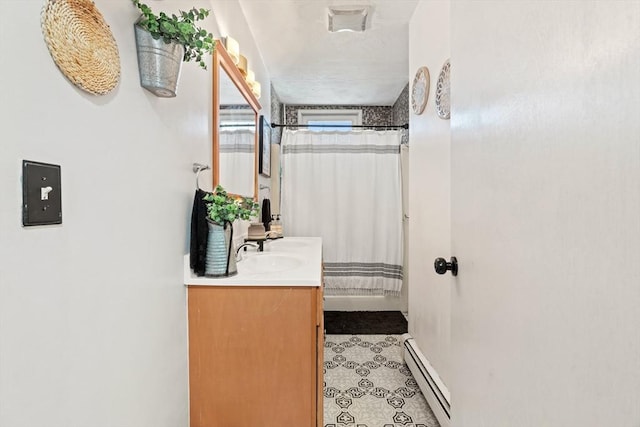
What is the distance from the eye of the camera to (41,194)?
0.60 meters

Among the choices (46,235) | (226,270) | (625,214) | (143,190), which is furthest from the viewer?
(226,270)

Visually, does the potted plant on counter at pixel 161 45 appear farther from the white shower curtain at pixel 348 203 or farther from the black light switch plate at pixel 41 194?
the white shower curtain at pixel 348 203

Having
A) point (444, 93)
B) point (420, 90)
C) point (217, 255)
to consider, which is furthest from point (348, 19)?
point (217, 255)

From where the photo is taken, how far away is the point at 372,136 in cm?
A: 338

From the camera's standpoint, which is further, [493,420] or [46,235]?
[493,420]

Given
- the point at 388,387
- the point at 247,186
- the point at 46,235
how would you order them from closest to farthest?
the point at 46,235 < the point at 388,387 < the point at 247,186

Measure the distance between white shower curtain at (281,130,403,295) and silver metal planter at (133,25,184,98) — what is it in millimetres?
2453

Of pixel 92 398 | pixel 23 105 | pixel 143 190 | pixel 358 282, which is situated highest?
pixel 23 105

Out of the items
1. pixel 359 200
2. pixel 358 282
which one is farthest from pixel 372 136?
pixel 358 282

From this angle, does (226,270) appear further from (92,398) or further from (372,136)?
(372,136)

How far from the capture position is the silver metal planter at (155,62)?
896 millimetres

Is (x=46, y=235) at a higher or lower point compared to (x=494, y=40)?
lower

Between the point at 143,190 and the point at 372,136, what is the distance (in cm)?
270

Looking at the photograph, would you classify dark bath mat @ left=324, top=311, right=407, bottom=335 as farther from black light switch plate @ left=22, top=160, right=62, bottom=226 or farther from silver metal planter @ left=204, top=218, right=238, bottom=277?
black light switch plate @ left=22, top=160, right=62, bottom=226
